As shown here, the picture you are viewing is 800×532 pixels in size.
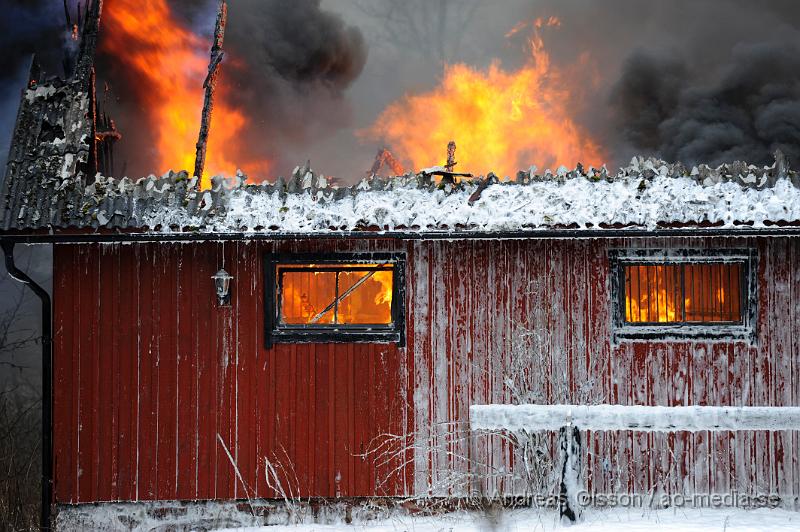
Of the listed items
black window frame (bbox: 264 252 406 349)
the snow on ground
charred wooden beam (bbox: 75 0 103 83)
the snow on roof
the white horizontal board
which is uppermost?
charred wooden beam (bbox: 75 0 103 83)

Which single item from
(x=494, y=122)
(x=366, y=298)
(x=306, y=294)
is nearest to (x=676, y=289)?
(x=366, y=298)

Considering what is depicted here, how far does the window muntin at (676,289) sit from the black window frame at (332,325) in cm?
252

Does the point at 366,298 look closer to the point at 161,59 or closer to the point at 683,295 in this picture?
the point at 683,295

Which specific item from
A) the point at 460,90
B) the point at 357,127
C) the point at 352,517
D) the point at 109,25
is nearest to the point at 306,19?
the point at 357,127

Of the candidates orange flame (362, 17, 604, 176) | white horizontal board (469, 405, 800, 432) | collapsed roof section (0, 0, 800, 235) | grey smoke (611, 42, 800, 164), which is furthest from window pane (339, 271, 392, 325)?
orange flame (362, 17, 604, 176)

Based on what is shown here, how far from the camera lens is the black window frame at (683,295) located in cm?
785

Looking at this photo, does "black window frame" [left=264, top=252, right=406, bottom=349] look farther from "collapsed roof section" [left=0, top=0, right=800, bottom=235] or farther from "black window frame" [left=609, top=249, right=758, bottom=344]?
"black window frame" [left=609, top=249, right=758, bottom=344]

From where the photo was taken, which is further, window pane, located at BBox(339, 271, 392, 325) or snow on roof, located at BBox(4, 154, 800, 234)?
window pane, located at BBox(339, 271, 392, 325)

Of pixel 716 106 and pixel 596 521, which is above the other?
pixel 716 106

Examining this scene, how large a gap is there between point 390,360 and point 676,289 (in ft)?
10.8

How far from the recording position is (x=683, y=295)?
7938 mm

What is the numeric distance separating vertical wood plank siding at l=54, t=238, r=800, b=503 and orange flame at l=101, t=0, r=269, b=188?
66.2 feet

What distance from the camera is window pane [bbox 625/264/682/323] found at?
807 centimetres

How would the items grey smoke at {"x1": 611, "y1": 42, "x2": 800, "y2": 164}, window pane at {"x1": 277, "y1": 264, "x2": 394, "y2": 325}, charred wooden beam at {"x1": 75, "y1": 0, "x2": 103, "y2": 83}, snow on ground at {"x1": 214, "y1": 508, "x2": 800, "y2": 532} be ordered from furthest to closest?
grey smoke at {"x1": 611, "y1": 42, "x2": 800, "y2": 164} → charred wooden beam at {"x1": 75, "y1": 0, "x2": 103, "y2": 83} → window pane at {"x1": 277, "y1": 264, "x2": 394, "y2": 325} → snow on ground at {"x1": 214, "y1": 508, "x2": 800, "y2": 532}
